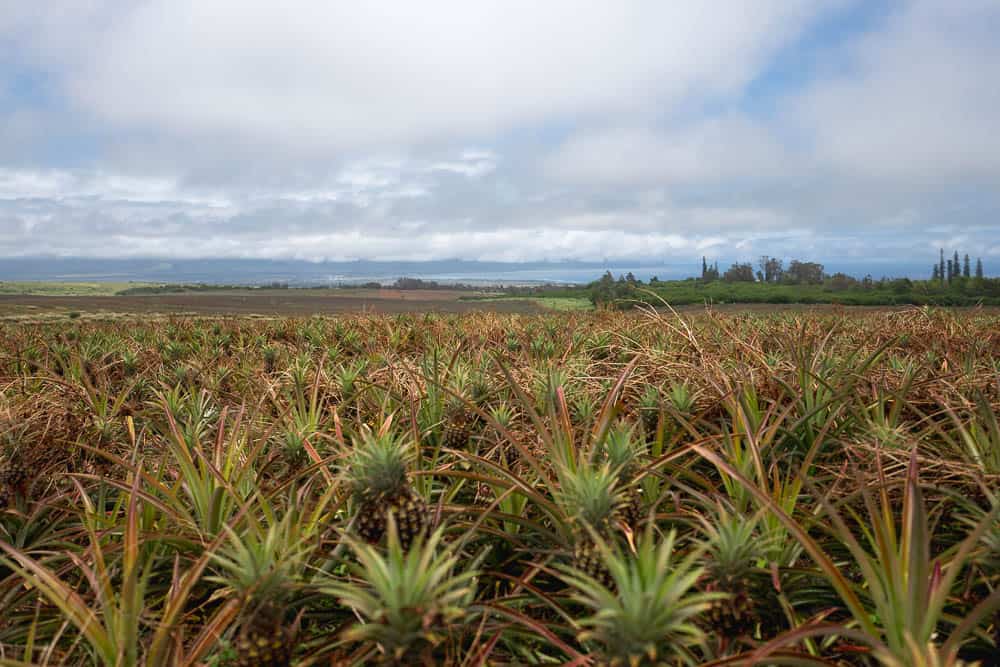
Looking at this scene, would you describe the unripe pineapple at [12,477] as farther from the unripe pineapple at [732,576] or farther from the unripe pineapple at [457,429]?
the unripe pineapple at [732,576]

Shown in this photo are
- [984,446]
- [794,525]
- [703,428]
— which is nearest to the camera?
[794,525]

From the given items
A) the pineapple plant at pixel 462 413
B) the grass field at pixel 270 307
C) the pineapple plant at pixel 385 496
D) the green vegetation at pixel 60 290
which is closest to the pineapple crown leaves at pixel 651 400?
the pineapple plant at pixel 462 413

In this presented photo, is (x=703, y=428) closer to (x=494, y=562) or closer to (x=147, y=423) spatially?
(x=494, y=562)

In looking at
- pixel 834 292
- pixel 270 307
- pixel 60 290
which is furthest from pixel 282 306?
pixel 60 290

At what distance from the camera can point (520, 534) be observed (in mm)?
1809

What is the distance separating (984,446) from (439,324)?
21.6 feet

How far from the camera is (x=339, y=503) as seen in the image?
5.89 ft

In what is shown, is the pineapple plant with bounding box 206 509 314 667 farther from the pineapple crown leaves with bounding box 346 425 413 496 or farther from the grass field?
the grass field

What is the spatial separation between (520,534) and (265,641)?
3.01ft

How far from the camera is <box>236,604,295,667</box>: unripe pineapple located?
3.48ft

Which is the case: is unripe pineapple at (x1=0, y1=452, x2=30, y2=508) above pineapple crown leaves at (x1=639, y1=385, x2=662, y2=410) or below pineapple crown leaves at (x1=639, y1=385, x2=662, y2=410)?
below

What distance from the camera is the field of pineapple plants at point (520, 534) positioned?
1.09 meters

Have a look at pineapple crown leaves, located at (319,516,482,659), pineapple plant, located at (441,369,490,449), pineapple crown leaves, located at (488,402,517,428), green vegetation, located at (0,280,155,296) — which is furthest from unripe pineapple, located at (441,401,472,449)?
green vegetation, located at (0,280,155,296)

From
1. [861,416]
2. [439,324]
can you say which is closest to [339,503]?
[861,416]
